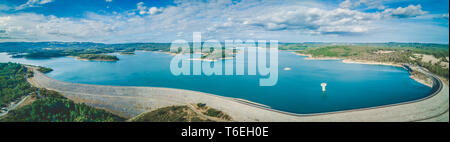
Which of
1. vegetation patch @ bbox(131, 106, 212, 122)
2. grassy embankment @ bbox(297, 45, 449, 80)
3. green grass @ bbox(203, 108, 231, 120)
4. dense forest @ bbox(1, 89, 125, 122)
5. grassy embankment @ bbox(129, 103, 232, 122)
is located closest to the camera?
dense forest @ bbox(1, 89, 125, 122)

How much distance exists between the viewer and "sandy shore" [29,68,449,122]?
1577cm

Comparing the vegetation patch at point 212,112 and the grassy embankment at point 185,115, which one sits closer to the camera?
the grassy embankment at point 185,115

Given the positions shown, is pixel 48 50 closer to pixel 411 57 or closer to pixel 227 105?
pixel 227 105

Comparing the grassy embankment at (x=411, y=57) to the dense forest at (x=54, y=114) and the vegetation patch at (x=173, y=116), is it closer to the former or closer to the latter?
the vegetation patch at (x=173, y=116)

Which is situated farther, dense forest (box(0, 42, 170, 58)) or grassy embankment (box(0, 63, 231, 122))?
dense forest (box(0, 42, 170, 58))

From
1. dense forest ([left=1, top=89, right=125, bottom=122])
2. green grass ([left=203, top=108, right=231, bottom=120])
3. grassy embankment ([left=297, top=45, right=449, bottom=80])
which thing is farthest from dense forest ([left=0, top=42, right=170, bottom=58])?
green grass ([left=203, top=108, right=231, bottom=120])

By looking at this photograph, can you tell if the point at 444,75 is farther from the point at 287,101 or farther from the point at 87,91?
the point at 87,91

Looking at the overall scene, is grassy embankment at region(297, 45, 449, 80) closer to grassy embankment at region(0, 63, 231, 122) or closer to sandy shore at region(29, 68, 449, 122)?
sandy shore at region(29, 68, 449, 122)

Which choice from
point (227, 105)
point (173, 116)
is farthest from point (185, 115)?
point (227, 105)

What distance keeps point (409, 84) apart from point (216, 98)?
33.8 m

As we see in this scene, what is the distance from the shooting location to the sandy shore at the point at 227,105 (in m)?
15.8

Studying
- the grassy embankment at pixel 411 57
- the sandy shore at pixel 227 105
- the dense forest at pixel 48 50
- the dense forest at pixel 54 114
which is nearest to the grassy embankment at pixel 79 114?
the dense forest at pixel 54 114
